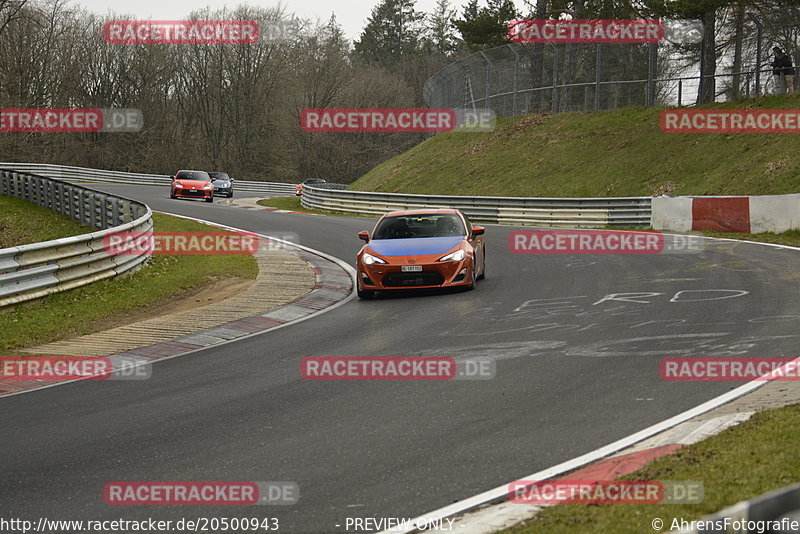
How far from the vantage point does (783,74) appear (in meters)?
32.9

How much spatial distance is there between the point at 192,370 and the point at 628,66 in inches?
1256

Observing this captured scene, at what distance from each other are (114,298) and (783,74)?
26.9m

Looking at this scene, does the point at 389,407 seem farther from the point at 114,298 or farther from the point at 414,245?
the point at 114,298

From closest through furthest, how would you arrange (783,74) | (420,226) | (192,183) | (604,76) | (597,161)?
(420,226), (783,74), (597,161), (604,76), (192,183)

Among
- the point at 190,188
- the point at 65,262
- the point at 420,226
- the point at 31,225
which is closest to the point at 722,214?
the point at 420,226

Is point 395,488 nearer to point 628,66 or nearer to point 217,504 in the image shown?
point 217,504

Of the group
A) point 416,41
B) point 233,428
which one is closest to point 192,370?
point 233,428

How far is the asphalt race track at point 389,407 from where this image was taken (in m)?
5.64

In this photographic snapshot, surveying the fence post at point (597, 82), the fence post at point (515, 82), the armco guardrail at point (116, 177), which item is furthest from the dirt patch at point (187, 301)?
the armco guardrail at point (116, 177)

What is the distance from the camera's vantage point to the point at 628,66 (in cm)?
3772

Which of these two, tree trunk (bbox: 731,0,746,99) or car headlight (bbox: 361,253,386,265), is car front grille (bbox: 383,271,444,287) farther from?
tree trunk (bbox: 731,0,746,99)

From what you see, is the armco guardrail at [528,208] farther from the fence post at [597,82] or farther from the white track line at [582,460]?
the white track line at [582,460]

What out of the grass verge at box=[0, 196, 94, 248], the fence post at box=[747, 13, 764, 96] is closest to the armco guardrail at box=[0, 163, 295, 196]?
the grass verge at box=[0, 196, 94, 248]

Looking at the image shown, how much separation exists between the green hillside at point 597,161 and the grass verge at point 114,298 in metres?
16.9
